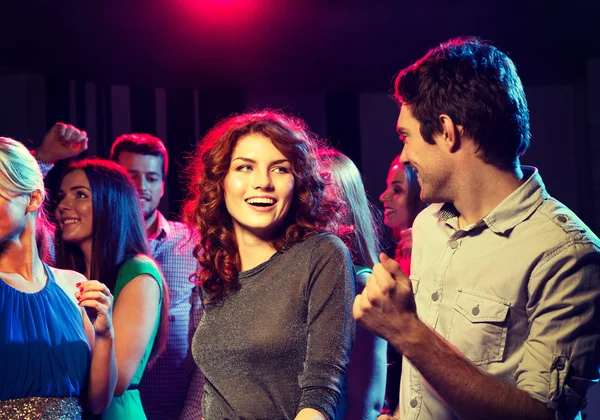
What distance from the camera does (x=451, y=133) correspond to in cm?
Result: 182

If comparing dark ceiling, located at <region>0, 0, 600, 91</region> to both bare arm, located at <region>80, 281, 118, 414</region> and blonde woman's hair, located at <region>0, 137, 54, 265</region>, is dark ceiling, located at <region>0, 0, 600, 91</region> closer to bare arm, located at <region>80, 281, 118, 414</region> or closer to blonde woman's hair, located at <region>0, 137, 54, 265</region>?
blonde woman's hair, located at <region>0, 137, 54, 265</region>

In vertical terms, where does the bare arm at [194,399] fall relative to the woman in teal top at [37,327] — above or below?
below

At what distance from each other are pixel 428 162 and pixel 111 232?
5.26 feet

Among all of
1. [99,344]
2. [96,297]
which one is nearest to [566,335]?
[96,297]

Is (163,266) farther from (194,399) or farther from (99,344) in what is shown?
(99,344)

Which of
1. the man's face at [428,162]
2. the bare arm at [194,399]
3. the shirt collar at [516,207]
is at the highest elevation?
the man's face at [428,162]

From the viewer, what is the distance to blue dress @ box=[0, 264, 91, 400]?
2195 millimetres

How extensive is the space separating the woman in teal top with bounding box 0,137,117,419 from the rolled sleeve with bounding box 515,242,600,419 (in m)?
1.34

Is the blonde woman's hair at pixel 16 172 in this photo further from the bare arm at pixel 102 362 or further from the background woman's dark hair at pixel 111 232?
the background woman's dark hair at pixel 111 232

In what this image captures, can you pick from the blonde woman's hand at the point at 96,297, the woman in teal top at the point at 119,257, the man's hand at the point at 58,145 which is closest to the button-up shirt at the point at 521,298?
the blonde woman's hand at the point at 96,297

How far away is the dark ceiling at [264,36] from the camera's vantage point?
180 inches

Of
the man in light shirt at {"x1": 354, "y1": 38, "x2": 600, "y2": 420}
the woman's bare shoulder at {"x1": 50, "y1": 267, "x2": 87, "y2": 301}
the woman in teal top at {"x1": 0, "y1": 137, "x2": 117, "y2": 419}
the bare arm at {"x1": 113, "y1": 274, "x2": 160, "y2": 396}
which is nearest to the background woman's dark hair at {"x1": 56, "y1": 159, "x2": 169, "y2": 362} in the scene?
the bare arm at {"x1": 113, "y1": 274, "x2": 160, "y2": 396}

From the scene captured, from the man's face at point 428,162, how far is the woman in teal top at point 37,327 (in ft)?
3.54

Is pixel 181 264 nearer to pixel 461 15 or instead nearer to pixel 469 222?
pixel 469 222
